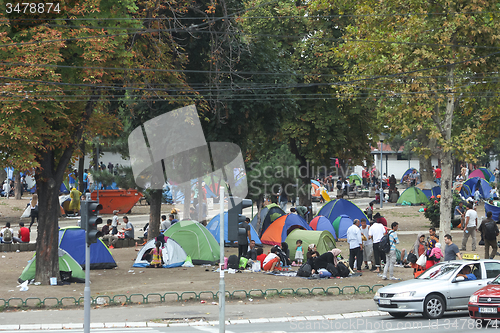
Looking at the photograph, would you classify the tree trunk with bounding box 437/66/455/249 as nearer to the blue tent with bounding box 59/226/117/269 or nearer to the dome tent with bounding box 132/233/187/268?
the dome tent with bounding box 132/233/187/268

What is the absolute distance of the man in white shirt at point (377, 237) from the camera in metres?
18.9

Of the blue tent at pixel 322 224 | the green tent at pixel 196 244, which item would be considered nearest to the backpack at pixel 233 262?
the green tent at pixel 196 244

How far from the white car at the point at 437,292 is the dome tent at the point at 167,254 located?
956 centimetres

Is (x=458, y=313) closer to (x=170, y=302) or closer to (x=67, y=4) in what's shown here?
(x=170, y=302)

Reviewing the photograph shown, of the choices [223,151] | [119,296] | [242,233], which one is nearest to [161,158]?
[223,151]

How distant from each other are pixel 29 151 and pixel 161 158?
32.4ft

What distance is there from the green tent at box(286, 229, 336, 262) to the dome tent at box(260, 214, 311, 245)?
255 cm

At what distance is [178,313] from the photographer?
1342cm

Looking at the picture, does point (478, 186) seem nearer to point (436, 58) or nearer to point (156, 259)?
point (436, 58)

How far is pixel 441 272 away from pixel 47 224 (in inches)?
434

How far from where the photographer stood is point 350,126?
32250 mm

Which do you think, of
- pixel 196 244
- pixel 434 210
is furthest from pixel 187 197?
pixel 434 210

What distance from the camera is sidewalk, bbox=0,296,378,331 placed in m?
12.5

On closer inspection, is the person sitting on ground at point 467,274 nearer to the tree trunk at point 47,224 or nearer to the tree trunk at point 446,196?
the tree trunk at point 446,196
